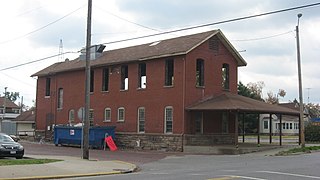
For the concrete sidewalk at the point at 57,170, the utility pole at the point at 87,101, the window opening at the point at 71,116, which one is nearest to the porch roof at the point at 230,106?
the utility pole at the point at 87,101

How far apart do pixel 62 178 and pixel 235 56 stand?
25155 millimetres

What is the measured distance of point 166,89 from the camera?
35531 mm

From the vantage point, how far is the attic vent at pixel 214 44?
120 feet

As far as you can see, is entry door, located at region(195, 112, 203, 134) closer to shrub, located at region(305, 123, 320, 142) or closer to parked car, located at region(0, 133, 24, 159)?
parked car, located at region(0, 133, 24, 159)

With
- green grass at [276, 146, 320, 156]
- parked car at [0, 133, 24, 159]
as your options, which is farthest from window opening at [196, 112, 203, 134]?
parked car at [0, 133, 24, 159]

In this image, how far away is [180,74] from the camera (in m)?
34.5

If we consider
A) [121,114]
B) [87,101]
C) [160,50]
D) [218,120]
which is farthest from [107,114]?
[87,101]

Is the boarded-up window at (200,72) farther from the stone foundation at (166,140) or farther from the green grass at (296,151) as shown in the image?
the green grass at (296,151)

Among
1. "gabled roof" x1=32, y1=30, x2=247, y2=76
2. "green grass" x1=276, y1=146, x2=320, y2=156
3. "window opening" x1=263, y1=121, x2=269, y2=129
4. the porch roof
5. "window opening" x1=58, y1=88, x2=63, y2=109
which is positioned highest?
"gabled roof" x1=32, y1=30, x2=247, y2=76

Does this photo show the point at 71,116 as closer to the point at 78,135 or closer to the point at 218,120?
the point at 78,135

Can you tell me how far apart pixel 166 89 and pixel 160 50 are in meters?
3.36

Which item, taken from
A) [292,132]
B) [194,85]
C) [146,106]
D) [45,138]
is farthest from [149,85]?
[292,132]

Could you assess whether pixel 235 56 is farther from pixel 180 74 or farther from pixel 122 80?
pixel 122 80

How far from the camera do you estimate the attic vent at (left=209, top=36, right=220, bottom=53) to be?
120ft
